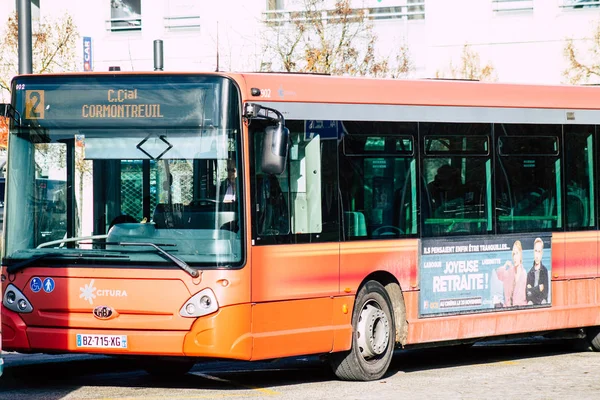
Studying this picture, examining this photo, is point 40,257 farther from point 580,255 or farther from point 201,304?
point 580,255

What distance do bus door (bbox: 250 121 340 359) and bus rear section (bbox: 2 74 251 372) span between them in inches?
8.8

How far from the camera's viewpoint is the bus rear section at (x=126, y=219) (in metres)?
10.5

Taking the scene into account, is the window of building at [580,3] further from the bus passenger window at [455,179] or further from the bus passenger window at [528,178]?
the bus passenger window at [455,179]

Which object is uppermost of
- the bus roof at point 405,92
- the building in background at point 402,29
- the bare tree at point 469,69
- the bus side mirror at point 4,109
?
the building in background at point 402,29

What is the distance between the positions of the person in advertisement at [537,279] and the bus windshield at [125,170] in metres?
4.20

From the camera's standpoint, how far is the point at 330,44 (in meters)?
27.6

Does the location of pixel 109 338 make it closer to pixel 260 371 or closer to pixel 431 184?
pixel 260 371

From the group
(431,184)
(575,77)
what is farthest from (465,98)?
(575,77)

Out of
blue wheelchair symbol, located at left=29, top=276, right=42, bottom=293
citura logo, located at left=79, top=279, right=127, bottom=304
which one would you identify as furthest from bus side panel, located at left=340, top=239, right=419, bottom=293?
blue wheelchair symbol, located at left=29, top=276, right=42, bottom=293

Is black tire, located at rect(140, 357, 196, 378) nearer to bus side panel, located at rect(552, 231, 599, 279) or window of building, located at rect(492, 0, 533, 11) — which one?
bus side panel, located at rect(552, 231, 599, 279)

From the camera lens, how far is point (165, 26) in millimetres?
36812

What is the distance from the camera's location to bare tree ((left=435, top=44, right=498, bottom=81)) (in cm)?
3234

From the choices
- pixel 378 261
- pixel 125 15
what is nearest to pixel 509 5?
pixel 125 15

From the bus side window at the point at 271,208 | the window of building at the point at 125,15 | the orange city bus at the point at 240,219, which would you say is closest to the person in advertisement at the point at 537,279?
the orange city bus at the point at 240,219
